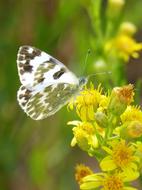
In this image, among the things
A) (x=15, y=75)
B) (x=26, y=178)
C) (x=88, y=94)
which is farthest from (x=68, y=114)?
(x=88, y=94)

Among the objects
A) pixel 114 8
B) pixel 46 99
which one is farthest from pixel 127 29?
pixel 46 99

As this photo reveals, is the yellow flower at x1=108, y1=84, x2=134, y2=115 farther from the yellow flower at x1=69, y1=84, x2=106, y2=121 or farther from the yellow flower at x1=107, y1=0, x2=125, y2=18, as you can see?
the yellow flower at x1=107, y1=0, x2=125, y2=18

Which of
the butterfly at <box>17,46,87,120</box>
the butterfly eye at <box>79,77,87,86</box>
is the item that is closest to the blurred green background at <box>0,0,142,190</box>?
the butterfly at <box>17,46,87,120</box>

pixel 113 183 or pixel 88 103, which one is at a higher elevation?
pixel 88 103

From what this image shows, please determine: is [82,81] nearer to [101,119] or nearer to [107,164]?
[101,119]

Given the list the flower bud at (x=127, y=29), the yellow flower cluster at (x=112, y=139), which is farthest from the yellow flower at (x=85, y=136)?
the flower bud at (x=127, y=29)

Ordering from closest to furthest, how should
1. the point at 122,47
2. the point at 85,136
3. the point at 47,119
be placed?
the point at 85,136
the point at 122,47
the point at 47,119
